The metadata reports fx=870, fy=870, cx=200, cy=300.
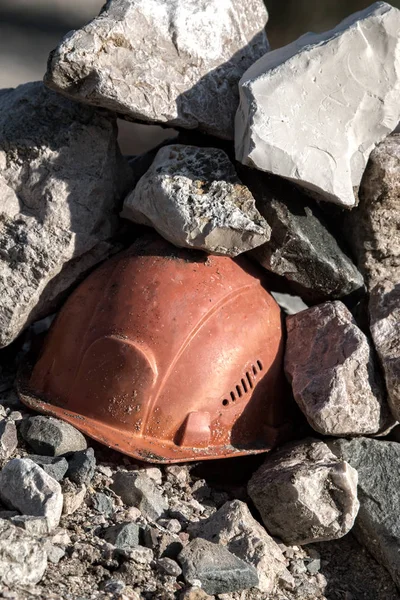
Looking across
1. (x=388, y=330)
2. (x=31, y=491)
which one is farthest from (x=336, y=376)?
(x=31, y=491)

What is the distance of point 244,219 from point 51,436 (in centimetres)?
97

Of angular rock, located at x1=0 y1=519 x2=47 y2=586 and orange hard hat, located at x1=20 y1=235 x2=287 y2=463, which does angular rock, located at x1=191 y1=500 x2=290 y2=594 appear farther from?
angular rock, located at x1=0 y1=519 x2=47 y2=586

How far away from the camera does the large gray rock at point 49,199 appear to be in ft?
10.3

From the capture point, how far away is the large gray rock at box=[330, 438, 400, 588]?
9.45 feet

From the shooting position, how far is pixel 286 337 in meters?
3.32

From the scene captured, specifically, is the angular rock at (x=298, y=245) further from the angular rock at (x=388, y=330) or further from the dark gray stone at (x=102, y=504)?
the dark gray stone at (x=102, y=504)

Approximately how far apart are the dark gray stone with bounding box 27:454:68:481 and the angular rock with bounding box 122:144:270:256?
2.81ft

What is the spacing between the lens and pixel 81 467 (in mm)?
2771

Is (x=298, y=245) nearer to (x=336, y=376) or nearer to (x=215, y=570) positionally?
(x=336, y=376)

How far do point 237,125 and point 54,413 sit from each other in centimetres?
121

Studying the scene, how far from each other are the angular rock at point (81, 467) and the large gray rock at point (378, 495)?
0.86 meters

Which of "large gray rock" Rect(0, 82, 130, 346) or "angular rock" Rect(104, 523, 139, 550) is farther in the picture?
"large gray rock" Rect(0, 82, 130, 346)

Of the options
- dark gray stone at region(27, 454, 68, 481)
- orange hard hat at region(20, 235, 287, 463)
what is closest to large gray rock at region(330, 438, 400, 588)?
orange hard hat at region(20, 235, 287, 463)

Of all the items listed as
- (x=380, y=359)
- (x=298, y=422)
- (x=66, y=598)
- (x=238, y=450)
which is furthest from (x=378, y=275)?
(x=66, y=598)
